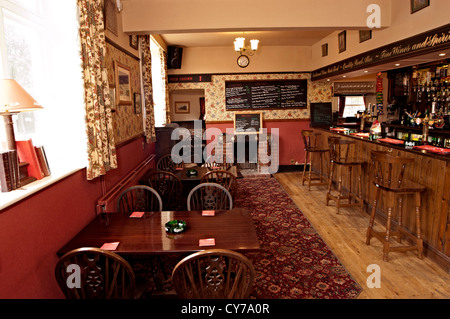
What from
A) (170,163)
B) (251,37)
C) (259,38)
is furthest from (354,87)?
(170,163)

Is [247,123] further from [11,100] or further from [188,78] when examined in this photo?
[11,100]

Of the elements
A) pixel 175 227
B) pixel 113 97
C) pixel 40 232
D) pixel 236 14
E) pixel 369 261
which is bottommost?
pixel 369 261

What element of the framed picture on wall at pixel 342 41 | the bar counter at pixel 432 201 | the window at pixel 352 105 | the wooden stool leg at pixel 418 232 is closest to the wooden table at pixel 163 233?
the wooden stool leg at pixel 418 232

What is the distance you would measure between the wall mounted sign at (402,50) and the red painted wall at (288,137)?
1.94 meters

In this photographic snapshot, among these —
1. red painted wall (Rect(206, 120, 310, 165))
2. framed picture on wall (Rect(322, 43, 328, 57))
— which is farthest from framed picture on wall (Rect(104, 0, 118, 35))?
framed picture on wall (Rect(322, 43, 328, 57))

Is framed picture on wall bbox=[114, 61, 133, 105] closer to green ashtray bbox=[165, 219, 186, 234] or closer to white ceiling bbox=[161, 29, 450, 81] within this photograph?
green ashtray bbox=[165, 219, 186, 234]

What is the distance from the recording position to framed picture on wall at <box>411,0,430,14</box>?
361 cm

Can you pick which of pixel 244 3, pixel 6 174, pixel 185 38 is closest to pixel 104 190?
pixel 6 174

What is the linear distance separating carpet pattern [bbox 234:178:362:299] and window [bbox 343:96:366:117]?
6915mm

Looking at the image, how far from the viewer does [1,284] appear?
1.62 metres

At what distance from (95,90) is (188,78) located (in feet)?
16.0

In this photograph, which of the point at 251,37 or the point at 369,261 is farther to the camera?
the point at 251,37

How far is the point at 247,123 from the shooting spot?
7.49m

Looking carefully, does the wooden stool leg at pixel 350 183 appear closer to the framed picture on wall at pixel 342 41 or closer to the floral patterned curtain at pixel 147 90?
the framed picture on wall at pixel 342 41
